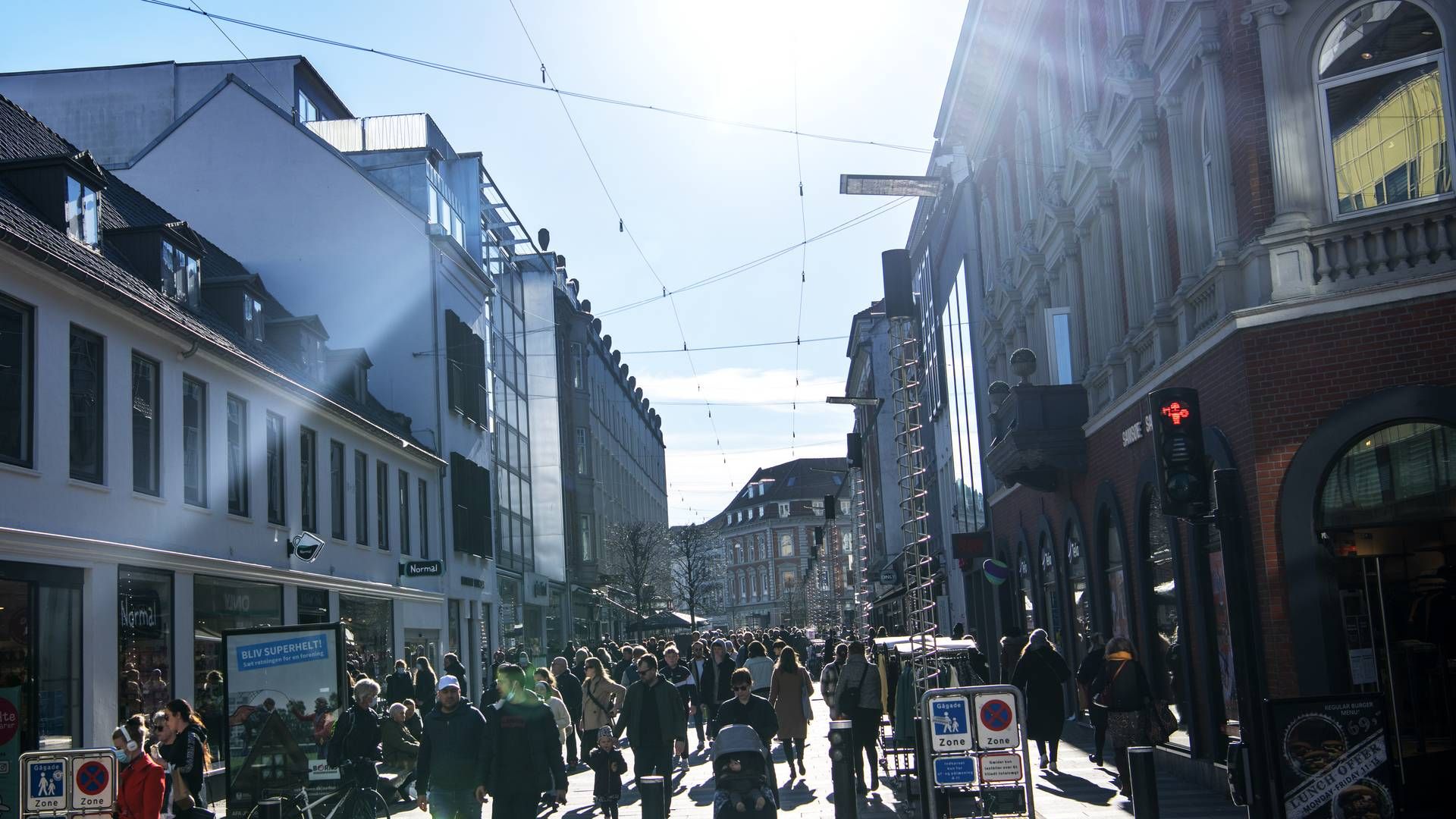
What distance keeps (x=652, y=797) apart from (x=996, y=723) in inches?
99.4

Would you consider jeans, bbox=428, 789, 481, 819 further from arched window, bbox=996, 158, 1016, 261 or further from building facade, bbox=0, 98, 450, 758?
arched window, bbox=996, 158, 1016, 261

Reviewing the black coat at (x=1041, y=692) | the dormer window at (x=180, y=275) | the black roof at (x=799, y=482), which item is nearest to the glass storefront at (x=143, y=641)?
the dormer window at (x=180, y=275)

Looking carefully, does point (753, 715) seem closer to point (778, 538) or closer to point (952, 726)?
point (952, 726)

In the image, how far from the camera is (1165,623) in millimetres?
17828

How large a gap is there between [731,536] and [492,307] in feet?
350

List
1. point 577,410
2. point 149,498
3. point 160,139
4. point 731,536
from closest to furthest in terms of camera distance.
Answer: point 149,498, point 160,139, point 577,410, point 731,536

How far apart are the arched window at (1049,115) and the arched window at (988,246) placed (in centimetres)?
566

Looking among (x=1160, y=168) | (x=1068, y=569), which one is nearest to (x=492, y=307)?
(x=1068, y=569)

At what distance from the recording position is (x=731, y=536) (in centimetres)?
14588

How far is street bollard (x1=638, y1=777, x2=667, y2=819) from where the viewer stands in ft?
34.6

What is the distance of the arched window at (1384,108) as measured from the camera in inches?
502

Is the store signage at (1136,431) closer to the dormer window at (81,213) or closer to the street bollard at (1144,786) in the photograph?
the street bollard at (1144,786)

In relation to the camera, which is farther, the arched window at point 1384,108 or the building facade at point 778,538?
the building facade at point 778,538

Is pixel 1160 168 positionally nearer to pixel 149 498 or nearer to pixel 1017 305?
pixel 1017 305
